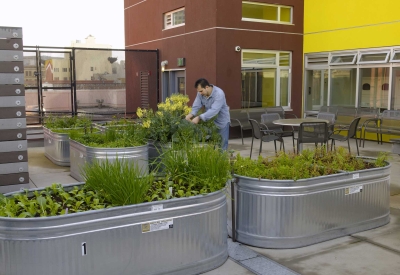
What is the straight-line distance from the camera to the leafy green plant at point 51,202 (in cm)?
370

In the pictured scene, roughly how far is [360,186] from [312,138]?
3.67 m

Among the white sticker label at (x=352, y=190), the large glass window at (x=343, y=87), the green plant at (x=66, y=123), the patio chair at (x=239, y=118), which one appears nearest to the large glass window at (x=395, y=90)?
the large glass window at (x=343, y=87)

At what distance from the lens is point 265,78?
14633mm

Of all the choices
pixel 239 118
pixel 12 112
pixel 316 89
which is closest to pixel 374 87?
pixel 316 89

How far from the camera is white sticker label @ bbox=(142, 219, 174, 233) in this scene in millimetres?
3785

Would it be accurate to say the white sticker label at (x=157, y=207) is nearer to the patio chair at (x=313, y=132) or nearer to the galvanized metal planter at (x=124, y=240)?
the galvanized metal planter at (x=124, y=240)

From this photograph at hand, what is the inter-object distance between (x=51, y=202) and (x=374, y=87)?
11391 millimetres

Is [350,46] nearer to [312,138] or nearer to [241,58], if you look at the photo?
[241,58]

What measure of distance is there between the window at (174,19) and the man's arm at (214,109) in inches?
323

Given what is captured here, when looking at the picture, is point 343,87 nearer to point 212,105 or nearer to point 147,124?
point 212,105

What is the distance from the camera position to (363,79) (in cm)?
1341

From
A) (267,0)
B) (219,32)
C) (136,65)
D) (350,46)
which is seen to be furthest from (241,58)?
(136,65)

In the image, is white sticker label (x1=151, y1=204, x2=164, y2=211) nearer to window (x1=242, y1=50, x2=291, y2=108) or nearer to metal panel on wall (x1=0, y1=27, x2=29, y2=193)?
metal panel on wall (x1=0, y1=27, x2=29, y2=193)

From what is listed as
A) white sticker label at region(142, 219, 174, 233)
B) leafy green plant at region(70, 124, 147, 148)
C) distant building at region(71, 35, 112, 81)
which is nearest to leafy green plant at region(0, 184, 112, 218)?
white sticker label at region(142, 219, 174, 233)
